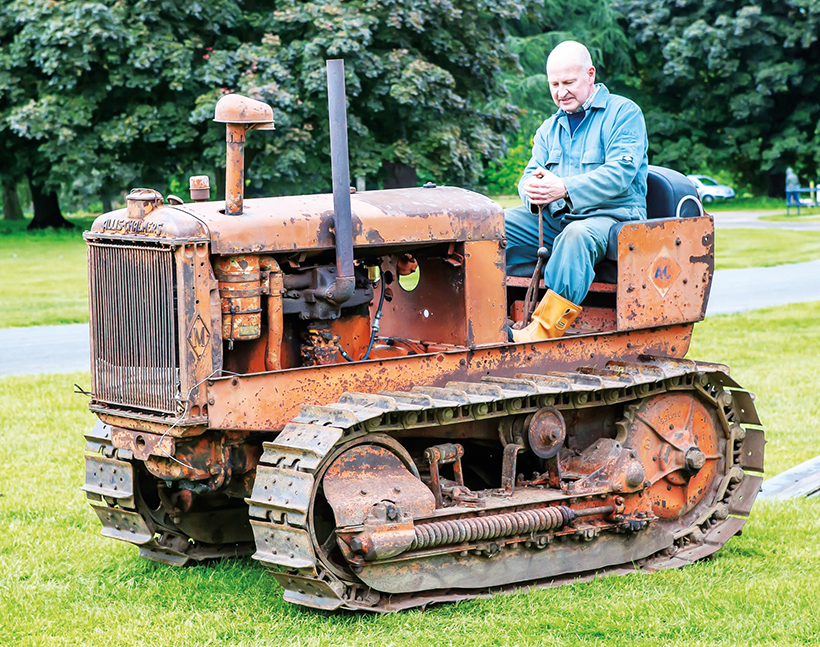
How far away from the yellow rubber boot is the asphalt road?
7.03 metres

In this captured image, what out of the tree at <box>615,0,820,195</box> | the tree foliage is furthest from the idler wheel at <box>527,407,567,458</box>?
the tree at <box>615,0,820,195</box>

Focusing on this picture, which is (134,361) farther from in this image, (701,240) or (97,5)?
(97,5)

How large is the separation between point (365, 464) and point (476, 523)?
626mm

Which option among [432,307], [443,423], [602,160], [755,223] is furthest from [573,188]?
Answer: [755,223]

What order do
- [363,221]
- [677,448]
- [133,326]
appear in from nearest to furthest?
[133,326], [363,221], [677,448]

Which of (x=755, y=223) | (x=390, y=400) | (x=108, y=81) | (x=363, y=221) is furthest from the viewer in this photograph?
(x=755, y=223)

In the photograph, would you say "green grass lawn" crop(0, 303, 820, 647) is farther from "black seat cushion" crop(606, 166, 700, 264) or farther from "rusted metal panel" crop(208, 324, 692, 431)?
"black seat cushion" crop(606, 166, 700, 264)

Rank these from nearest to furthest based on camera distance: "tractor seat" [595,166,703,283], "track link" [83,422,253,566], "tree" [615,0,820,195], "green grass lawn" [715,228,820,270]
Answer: "track link" [83,422,253,566] < "tractor seat" [595,166,703,283] < "green grass lawn" [715,228,820,270] < "tree" [615,0,820,195]

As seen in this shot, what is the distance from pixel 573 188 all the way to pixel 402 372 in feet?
4.96

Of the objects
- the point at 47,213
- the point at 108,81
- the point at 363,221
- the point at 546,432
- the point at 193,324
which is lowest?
the point at 546,432

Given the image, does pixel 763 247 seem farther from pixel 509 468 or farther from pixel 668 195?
pixel 509 468

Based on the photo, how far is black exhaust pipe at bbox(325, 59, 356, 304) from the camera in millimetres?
5430

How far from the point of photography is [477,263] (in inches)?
241

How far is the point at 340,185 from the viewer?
215 inches
